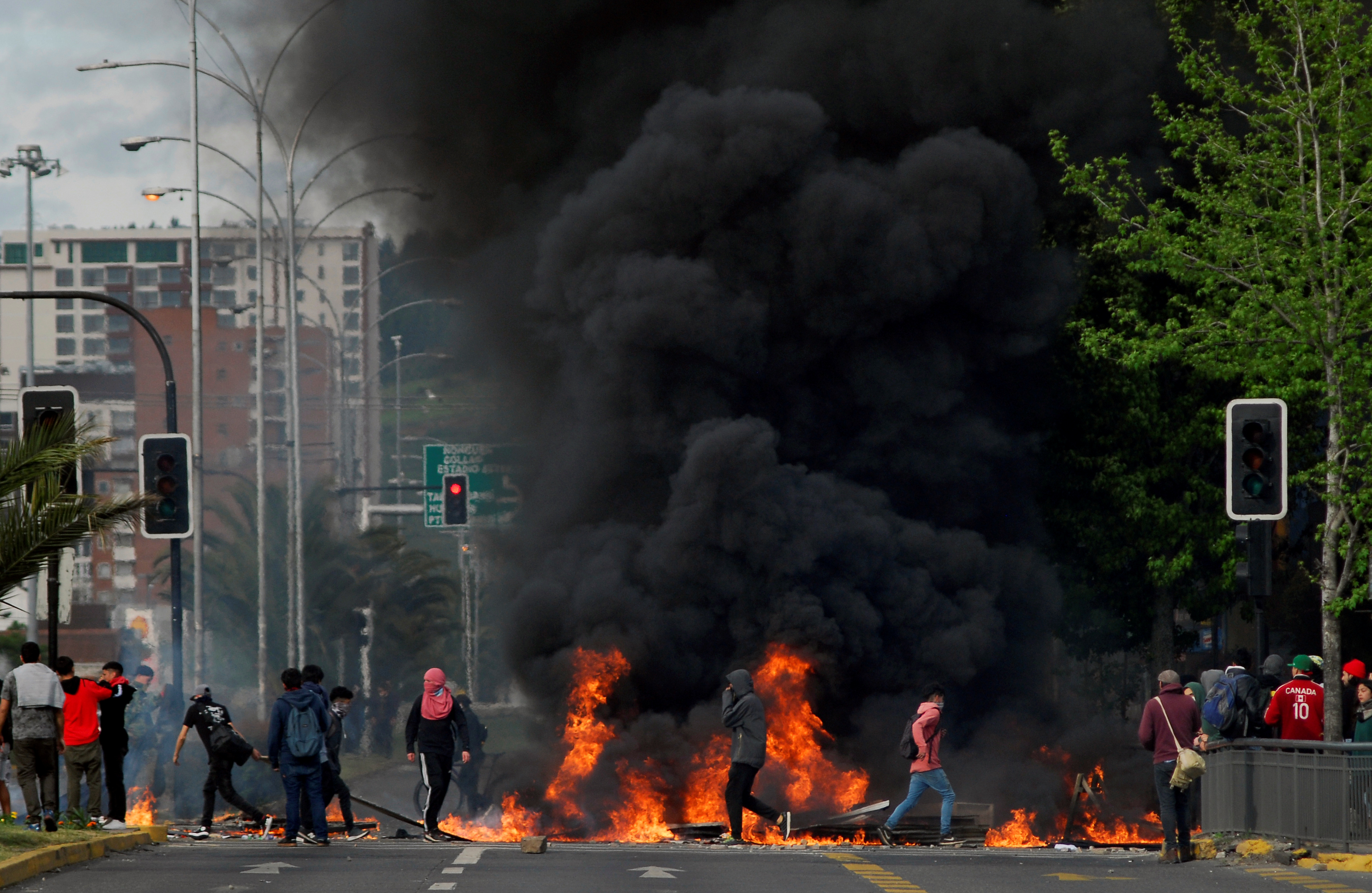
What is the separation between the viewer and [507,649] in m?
24.7

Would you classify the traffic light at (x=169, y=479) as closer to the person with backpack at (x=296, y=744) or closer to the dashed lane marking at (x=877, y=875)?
the person with backpack at (x=296, y=744)

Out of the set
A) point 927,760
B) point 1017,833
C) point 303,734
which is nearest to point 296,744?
point 303,734

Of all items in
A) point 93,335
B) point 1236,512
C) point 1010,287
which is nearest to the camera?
point 1236,512

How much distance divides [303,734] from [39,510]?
309 centimetres

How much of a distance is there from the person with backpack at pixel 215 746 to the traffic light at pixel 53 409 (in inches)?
107

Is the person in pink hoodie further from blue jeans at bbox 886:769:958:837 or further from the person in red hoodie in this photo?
the person in red hoodie

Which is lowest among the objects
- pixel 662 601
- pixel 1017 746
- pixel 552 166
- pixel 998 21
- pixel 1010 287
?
pixel 1017 746

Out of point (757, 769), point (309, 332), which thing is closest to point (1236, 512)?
point (757, 769)

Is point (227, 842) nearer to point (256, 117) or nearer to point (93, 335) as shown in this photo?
point (256, 117)

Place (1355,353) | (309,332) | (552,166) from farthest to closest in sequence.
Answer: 1. (309,332)
2. (552,166)
3. (1355,353)

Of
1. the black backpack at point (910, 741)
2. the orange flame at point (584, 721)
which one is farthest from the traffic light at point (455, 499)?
the black backpack at point (910, 741)

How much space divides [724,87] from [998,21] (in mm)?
4549

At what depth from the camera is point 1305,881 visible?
11578 millimetres

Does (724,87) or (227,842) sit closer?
(227,842)
